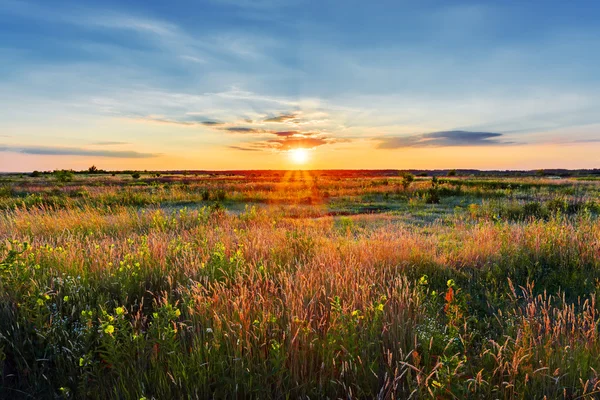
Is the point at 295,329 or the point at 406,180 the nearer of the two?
the point at 295,329

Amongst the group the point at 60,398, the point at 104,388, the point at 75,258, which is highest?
the point at 75,258

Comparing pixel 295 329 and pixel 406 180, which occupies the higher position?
pixel 406 180

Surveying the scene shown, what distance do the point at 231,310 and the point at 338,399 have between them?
53.1 inches

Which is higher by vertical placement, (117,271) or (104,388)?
(117,271)

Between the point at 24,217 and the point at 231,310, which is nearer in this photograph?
the point at 231,310

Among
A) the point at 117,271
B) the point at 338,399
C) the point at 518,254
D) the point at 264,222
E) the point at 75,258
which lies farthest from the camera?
the point at 264,222

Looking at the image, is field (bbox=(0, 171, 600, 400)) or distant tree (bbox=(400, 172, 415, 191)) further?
distant tree (bbox=(400, 172, 415, 191))

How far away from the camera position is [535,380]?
2666mm

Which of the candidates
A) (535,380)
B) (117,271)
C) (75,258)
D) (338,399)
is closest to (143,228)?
(75,258)

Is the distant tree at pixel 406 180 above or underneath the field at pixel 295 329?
above

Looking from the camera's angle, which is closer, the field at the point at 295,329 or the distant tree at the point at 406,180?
the field at the point at 295,329

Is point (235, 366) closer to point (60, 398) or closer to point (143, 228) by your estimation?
point (60, 398)

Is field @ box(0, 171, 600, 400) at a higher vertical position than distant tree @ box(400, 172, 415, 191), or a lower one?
lower

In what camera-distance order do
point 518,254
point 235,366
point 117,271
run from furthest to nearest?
point 518,254
point 117,271
point 235,366
